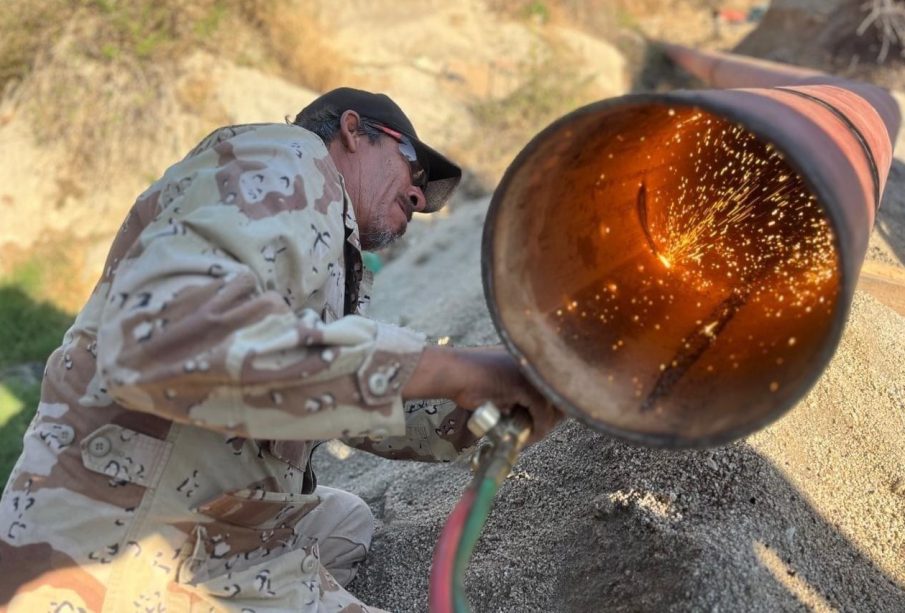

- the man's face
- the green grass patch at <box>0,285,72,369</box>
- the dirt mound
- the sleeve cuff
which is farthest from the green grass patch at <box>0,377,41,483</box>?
the dirt mound

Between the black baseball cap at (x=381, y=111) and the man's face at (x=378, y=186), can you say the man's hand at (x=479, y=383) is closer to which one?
the man's face at (x=378, y=186)

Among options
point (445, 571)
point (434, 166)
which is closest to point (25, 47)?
point (434, 166)

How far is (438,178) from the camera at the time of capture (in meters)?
2.41

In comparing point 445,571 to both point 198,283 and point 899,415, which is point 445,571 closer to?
point 198,283

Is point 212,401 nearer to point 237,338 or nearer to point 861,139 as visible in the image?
point 237,338

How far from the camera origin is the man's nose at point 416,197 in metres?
2.24

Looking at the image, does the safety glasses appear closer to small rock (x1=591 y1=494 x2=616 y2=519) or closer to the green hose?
small rock (x1=591 y1=494 x2=616 y2=519)

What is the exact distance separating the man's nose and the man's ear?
0.21 metres

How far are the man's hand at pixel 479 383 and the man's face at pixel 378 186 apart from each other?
800 millimetres

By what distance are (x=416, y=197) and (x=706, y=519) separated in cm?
119

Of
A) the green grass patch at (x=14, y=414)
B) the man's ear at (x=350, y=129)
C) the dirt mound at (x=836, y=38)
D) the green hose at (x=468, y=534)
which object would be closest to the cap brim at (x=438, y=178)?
the man's ear at (x=350, y=129)

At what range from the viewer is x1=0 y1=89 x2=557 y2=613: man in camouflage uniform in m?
1.29

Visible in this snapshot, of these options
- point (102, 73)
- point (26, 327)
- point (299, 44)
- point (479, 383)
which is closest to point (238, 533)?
point (479, 383)

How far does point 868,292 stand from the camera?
3.12 metres
